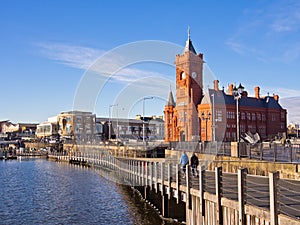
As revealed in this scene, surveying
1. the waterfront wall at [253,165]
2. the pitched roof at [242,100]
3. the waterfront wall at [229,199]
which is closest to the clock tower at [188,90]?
the pitched roof at [242,100]

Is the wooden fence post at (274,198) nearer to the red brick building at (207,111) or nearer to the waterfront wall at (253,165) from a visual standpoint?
the waterfront wall at (253,165)

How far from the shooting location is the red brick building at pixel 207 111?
82.2m

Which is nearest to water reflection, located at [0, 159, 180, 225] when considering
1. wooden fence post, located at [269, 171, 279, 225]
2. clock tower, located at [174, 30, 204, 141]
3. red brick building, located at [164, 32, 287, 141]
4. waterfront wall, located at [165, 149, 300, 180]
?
waterfront wall, located at [165, 149, 300, 180]

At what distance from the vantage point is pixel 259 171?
71.4 ft

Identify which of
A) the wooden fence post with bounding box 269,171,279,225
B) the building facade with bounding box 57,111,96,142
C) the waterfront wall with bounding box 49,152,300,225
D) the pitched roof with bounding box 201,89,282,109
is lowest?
the waterfront wall with bounding box 49,152,300,225

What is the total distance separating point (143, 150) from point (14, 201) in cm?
2686

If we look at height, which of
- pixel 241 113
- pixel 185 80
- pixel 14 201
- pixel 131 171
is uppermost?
pixel 185 80

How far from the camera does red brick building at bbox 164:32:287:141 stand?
82.2 m

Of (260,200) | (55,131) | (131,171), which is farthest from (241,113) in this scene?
(55,131)

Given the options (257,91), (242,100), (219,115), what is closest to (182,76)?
(219,115)

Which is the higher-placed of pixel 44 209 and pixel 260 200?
pixel 260 200

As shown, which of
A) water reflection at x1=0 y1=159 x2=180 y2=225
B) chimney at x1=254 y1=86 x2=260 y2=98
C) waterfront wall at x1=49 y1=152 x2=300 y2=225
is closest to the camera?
waterfront wall at x1=49 y1=152 x2=300 y2=225

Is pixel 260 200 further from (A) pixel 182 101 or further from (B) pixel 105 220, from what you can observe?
(A) pixel 182 101

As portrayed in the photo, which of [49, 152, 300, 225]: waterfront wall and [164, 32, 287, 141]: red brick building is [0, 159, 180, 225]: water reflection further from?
[164, 32, 287, 141]: red brick building
